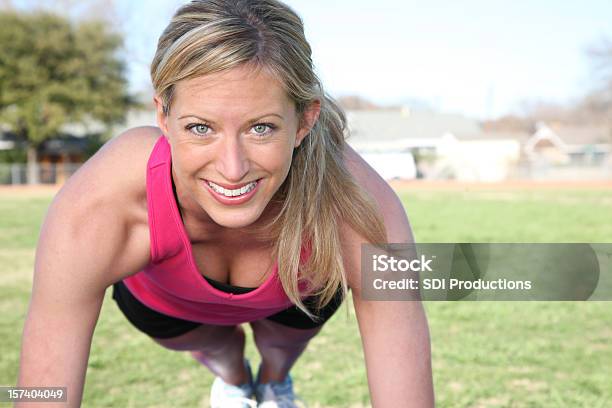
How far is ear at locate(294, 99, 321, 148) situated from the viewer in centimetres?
205

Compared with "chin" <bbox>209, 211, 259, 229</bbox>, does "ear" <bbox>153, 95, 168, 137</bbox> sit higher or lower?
higher

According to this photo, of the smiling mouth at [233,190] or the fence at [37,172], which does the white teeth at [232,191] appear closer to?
the smiling mouth at [233,190]

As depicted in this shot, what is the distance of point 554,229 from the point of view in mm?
12148

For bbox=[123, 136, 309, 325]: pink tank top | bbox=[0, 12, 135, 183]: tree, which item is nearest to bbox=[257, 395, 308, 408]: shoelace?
bbox=[123, 136, 309, 325]: pink tank top

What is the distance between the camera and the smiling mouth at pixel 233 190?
6.40 feet

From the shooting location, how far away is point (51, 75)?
33594 millimetres

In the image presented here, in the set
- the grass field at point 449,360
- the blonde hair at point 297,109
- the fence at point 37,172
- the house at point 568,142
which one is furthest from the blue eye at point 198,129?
the house at point 568,142

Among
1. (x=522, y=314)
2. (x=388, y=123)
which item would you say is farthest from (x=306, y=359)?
(x=388, y=123)

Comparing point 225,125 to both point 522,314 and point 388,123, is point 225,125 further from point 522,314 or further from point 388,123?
point 388,123

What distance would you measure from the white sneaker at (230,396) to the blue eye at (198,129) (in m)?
1.96

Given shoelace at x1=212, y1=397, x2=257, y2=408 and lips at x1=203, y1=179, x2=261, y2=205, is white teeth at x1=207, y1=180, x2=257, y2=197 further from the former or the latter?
shoelace at x1=212, y1=397, x2=257, y2=408

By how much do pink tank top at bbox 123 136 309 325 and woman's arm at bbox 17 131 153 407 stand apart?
0.07 meters

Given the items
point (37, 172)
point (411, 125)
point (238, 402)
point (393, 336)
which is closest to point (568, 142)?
point (411, 125)

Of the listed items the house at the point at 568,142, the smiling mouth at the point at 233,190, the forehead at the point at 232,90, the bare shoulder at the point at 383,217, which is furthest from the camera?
the house at the point at 568,142
